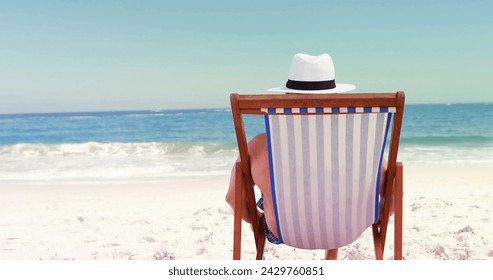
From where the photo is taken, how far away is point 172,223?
3.92 m

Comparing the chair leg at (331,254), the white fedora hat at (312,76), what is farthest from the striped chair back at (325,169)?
the chair leg at (331,254)

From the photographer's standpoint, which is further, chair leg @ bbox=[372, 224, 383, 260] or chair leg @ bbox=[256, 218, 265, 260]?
chair leg @ bbox=[256, 218, 265, 260]

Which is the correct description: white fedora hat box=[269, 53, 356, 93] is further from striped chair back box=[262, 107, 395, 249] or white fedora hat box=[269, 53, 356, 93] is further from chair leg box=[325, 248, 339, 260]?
chair leg box=[325, 248, 339, 260]

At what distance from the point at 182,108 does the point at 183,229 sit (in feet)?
83.6

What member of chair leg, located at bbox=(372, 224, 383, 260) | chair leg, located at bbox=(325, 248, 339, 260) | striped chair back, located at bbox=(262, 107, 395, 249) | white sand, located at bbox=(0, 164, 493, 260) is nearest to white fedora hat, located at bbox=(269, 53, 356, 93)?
striped chair back, located at bbox=(262, 107, 395, 249)

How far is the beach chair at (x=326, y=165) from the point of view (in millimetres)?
1784

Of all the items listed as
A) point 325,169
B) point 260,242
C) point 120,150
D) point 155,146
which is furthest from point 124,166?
point 325,169

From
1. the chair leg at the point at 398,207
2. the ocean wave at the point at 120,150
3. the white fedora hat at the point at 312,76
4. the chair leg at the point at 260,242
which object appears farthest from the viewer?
the ocean wave at the point at 120,150

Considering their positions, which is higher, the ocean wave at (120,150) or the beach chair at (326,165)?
the beach chair at (326,165)

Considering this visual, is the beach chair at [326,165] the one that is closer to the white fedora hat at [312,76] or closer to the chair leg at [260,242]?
the chair leg at [260,242]

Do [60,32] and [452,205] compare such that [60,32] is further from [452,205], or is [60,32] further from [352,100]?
[352,100]

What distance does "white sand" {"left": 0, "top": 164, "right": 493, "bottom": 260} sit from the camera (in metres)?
3.23

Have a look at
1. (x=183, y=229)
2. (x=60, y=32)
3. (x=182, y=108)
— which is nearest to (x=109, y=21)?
(x=60, y=32)

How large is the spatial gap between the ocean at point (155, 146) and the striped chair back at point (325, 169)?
4710 mm
